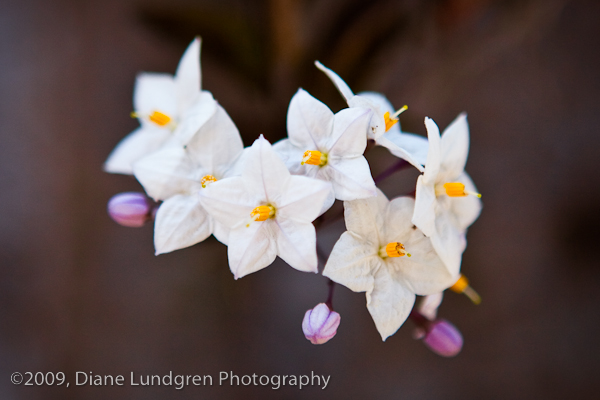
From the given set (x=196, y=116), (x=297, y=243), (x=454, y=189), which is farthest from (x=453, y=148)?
(x=196, y=116)

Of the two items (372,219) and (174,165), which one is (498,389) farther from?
(174,165)

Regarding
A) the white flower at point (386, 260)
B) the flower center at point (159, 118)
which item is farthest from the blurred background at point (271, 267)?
the white flower at point (386, 260)

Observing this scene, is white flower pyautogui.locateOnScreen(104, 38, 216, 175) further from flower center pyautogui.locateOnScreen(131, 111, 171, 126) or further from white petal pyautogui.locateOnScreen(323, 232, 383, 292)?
white petal pyautogui.locateOnScreen(323, 232, 383, 292)

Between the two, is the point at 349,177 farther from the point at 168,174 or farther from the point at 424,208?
the point at 168,174

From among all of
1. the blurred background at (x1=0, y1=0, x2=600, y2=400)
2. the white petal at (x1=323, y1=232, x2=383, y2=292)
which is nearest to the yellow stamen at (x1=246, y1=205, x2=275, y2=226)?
the white petal at (x1=323, y1=232, x2=383, y2=292)

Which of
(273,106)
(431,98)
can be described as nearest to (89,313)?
(273,106)

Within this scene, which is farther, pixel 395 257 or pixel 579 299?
pixel 579 299
